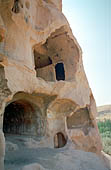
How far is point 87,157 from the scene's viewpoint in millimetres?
4949

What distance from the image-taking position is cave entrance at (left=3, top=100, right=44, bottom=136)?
6.90 metres

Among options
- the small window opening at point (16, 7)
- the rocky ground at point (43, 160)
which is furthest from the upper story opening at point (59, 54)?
the rocky ground at point (43, 160)

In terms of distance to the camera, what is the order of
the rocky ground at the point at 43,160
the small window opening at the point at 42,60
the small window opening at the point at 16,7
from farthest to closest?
the small window opening at the point at 42,60 < the small window opening at the point at 16,7 < the rocky ground at the point at 43,160

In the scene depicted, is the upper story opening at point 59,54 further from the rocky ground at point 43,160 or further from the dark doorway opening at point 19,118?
the rocky ground at point 43,160

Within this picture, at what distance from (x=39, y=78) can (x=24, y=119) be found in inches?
107

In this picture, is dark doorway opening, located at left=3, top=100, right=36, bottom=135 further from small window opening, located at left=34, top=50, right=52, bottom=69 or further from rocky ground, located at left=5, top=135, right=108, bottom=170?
small window opening, located at left=34, top=50, right=52, bottom=69

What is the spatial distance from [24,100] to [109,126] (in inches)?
907

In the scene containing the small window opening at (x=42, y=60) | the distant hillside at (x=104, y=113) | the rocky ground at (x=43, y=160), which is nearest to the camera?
the rocky ground at (x=43, y=160)

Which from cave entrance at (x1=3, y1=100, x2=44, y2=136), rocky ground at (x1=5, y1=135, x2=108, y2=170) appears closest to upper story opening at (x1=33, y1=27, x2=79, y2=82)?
cave entrance at (x1=3, y1=100, x2=44, y2=136)

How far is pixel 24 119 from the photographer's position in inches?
288

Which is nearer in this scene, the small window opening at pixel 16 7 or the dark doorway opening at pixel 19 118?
the small window opening at pixel 16 7

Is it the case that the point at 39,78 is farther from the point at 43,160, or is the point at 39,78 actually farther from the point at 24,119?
the point at 43,160

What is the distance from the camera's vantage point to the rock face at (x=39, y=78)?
4.86m

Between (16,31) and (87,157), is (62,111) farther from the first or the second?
(16,31)
